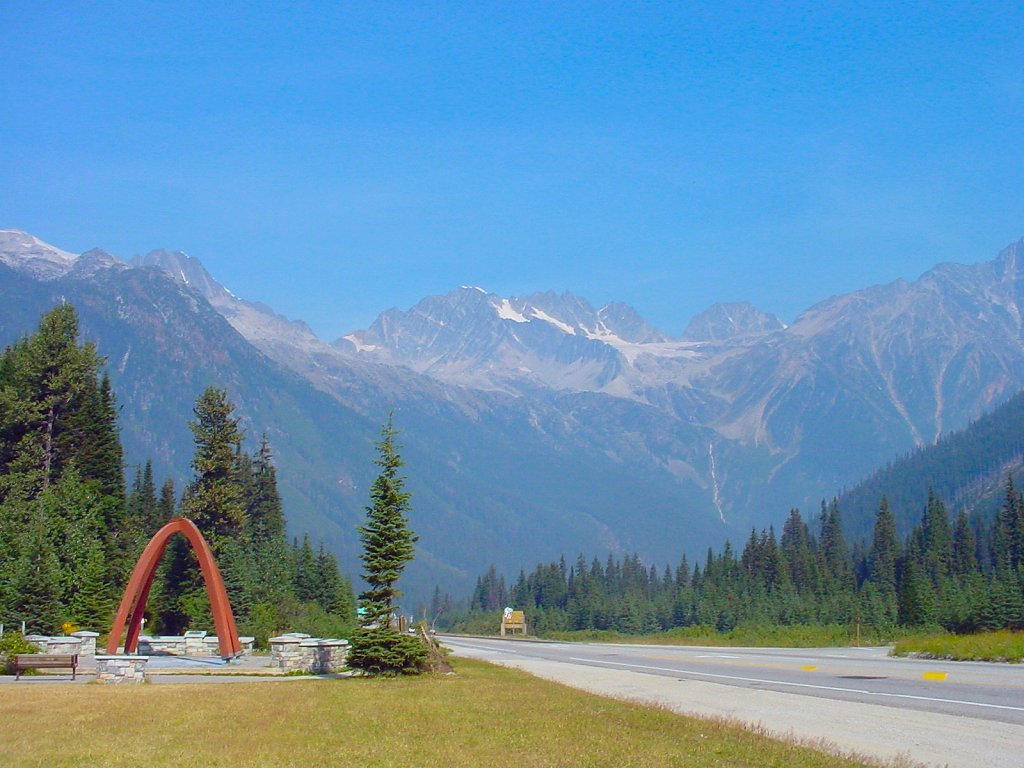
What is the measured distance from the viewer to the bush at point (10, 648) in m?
31.9

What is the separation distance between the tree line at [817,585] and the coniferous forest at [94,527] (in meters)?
37.1

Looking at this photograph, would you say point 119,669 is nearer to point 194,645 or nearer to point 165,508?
point 194,645

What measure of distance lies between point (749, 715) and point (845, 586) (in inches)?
4415

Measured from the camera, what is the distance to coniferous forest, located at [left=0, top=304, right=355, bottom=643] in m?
48.7

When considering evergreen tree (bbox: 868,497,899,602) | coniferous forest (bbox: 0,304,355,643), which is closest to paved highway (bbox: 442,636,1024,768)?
coniferous forest (bbox: 0,304,355,643)

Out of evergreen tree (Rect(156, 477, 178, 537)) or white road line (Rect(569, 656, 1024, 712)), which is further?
evergreen tree (Rect(156, 477, 178, 537))

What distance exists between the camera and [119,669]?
2870 cm

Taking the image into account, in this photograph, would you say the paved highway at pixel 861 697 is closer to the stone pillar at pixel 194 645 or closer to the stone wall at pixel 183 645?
the stone wall at pixel 183 645

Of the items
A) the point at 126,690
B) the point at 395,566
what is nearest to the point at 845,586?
the point at 395,566

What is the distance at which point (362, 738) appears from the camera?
55.2 ft

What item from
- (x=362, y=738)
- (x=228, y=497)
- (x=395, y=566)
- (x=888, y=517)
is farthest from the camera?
(x=888, y=517)

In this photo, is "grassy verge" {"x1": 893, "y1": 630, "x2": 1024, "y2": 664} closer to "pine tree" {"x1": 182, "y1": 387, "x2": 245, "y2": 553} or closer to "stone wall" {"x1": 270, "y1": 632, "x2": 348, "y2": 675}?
"stone wall" {"x1": 270, "y1": 632, "x2": 348, "y2": 675}

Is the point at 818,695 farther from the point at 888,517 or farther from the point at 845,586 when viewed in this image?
the point at 888,517

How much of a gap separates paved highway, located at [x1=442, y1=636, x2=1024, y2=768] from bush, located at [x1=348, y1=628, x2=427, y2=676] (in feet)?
16.8
